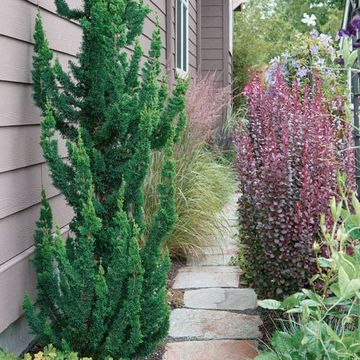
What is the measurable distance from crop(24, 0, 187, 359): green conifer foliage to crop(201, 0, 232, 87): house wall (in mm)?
9706

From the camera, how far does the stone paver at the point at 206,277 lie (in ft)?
15.1

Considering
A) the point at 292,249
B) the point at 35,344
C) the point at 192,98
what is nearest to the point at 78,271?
the point at 35,344

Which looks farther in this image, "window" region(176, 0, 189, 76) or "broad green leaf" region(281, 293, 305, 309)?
"window" region(176, 0, 189, 76)

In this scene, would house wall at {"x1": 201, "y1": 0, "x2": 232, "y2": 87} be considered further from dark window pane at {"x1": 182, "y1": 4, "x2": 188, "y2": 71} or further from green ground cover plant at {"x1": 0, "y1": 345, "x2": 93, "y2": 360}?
green ground cover plant at {"x1": 0, "y1": 345, "x2": 93, "y2": 360}

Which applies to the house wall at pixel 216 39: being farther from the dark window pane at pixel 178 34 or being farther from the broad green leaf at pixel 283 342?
the broad green leaf at pixel 283 342

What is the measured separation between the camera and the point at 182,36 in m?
9.32

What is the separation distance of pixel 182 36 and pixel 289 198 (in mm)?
6522

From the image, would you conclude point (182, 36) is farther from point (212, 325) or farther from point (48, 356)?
point (48, 356)

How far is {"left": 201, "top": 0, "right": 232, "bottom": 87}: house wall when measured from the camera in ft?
41.3

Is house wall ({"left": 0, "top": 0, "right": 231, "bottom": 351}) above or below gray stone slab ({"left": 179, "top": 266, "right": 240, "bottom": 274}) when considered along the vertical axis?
above

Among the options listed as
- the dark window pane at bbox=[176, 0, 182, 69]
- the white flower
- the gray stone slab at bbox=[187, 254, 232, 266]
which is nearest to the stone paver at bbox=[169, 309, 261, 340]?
the gray stone slab at bbox=[187, 254, 232, 266]

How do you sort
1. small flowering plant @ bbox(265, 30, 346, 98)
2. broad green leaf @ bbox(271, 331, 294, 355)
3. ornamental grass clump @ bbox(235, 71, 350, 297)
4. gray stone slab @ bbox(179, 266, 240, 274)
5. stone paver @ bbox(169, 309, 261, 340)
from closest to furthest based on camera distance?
broad green leaf @ bbox(271, 331, 294, 355) < ornamental grass clump @ bbox(235, 71, 350, 297) < stone paver @ bbox(169, 309, 261, 340) < gray stone slab @ bbox(179, 266, 240, 274) < small flowering plant @ bbox(265, 30, 346, 98)

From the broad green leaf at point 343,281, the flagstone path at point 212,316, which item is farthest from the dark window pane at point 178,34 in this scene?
the broad green leaf at point 343,281

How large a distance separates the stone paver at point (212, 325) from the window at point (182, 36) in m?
5.06
